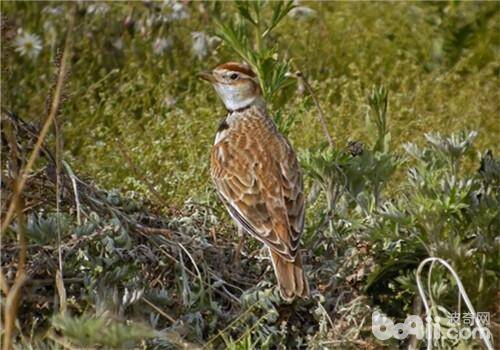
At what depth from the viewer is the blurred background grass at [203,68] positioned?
8125 mm

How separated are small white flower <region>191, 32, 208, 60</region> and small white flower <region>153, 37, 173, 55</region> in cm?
17

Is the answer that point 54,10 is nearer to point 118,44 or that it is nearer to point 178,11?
point 118,44

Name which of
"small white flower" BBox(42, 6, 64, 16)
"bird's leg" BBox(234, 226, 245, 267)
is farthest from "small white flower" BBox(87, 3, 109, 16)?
"bird's leg" BBox(234, 226, 245, 267)

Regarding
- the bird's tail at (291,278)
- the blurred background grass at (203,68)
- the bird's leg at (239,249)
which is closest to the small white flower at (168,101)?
the blurred background grass at (203,68)

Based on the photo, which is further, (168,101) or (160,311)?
(168,101)

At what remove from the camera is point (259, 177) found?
243 inches

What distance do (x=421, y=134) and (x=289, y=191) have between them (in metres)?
2.44

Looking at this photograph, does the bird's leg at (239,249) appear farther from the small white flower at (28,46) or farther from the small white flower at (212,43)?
the small white flower at (212,43)

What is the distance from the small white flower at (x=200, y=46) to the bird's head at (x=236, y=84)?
2064mm

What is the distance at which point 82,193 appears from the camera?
583 cm

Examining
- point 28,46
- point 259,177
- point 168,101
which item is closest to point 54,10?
point 28,46

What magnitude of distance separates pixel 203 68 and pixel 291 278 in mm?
3711

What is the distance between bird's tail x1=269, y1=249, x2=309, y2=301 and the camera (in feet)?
18.2

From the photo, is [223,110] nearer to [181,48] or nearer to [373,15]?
[181,48]
